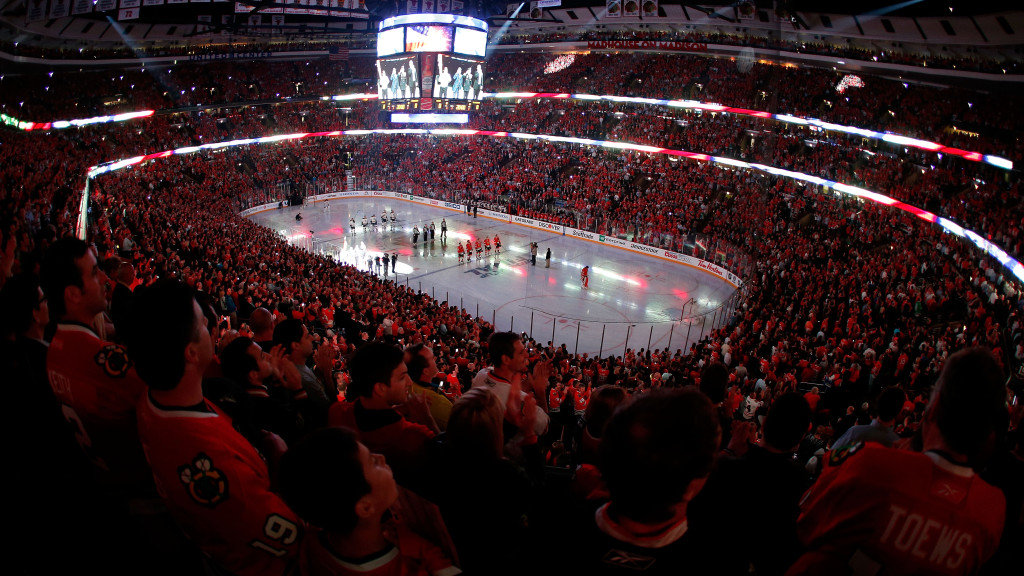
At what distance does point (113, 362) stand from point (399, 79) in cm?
2969

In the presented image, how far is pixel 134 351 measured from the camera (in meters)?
2.45

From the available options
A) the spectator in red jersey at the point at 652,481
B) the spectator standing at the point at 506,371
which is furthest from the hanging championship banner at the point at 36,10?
the spectator in red jersey at the point at 652,481

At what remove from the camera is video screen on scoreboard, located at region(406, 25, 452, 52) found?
27.9 m

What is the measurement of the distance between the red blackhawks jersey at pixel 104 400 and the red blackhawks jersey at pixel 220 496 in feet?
1.95

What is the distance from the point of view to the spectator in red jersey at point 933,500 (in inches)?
90.2

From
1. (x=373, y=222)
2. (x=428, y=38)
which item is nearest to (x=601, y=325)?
(x=428, y=38)

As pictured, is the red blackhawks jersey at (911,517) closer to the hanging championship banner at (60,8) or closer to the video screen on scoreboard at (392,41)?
the hanging championship banner at (60,8)

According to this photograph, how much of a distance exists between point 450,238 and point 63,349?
33017 mm

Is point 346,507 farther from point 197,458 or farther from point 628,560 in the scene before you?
point 628,560

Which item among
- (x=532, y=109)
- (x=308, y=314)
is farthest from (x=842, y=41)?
(x=308, y=314)

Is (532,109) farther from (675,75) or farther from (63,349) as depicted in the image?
(63,349)

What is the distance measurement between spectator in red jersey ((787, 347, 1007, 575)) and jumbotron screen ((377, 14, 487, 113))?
1135 inches

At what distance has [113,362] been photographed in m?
2.93

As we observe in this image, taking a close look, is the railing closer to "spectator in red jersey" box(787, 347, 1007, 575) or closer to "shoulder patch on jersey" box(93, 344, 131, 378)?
"shoulder patch on jersey" box(93, 344, 131, 378)
